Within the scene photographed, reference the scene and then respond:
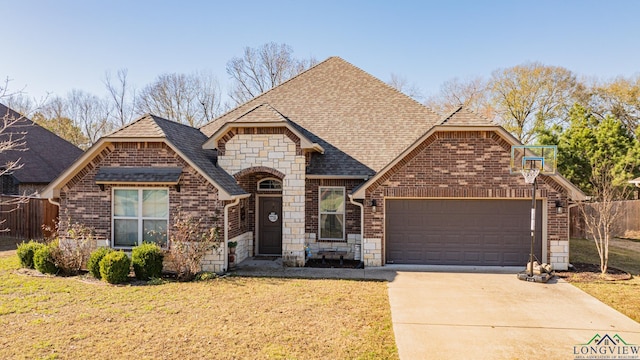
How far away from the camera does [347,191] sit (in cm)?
1241

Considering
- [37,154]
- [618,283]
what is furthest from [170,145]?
[37,154]

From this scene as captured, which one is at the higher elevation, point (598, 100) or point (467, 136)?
point (598, 100)

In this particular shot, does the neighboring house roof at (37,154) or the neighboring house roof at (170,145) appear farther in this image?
the neighboring house roof at (37,154)

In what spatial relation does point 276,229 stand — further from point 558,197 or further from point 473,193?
point 558,197

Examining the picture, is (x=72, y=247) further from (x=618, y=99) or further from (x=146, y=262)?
(x=618, y=99)

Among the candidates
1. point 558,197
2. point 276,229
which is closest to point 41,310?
point 276,229

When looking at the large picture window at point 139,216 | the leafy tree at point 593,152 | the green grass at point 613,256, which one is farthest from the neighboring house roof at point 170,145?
the leafy tree at point 593,152

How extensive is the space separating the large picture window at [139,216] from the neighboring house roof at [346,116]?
358 centimetres

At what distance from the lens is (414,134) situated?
13.5m

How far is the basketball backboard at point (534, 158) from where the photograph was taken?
408 inches

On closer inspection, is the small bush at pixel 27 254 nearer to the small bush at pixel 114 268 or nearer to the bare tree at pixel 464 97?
the small bush at pixel 114 268

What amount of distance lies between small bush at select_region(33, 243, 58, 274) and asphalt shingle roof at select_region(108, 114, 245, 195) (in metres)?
3.37

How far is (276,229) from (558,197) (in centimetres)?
839

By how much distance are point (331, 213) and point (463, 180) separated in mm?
4103
